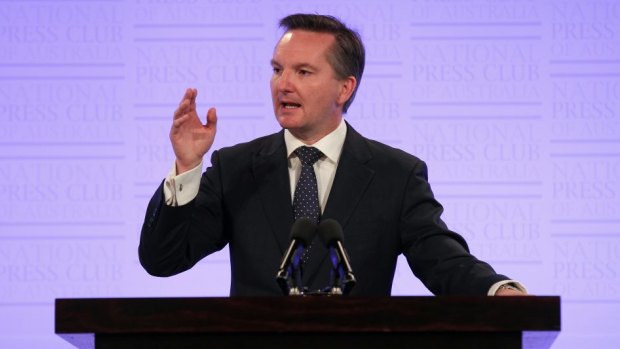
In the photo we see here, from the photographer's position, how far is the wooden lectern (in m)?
1.84

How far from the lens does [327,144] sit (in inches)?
117

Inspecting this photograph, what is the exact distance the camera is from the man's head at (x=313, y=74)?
2893 millimetres

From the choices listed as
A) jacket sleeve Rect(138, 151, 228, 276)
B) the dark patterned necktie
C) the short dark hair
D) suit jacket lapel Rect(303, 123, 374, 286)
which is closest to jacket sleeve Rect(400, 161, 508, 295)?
suit jacket lapel Rect(303, 123, 374, 286)

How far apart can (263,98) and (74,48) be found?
878 mm

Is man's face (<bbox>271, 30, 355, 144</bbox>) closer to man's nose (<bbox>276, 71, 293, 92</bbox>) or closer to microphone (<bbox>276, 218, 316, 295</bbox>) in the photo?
man's nose (<bbox>276, 71, 293, 92</bbox>)

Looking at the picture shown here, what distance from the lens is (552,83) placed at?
455 cm

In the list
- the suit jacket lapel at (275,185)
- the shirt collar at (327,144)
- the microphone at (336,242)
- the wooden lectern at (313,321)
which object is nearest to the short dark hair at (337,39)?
the shirt collar at (327,144)

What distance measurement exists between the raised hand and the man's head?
329mm

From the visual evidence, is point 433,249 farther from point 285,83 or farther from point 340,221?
point 285,83

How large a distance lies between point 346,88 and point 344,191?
38cm

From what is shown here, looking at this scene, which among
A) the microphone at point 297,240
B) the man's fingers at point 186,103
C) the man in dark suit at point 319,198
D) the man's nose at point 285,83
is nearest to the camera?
the microphone at point 297,240

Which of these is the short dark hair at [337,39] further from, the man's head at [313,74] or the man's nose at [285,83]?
the man's nose at [285,83]

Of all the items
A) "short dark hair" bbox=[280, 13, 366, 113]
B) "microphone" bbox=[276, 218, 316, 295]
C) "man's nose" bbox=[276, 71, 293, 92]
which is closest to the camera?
"microphone" bbox=[276, 218, 316, 295]

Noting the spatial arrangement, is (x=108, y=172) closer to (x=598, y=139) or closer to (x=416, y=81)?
(x=416, y=81)
